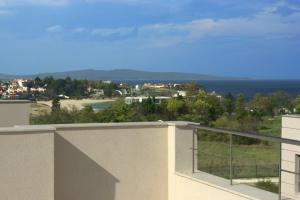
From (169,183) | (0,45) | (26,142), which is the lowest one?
(169,183)

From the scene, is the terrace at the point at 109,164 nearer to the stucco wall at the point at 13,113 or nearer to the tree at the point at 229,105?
the stucco wall at the point at 13,113

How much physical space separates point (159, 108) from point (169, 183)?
1905 centimetres

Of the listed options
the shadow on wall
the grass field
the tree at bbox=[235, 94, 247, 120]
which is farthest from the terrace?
the tree at bbox=[235, 94, 247, 120]

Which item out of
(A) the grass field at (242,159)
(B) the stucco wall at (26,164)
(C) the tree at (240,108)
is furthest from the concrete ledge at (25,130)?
(C) the tree at (240,108)

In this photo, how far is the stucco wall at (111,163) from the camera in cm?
569

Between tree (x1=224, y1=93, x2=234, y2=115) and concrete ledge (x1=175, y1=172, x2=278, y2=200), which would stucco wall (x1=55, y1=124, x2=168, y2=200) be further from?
tree (x1=224, y1=93, x2=234, y2=115)

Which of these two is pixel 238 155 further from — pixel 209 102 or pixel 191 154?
pixel 191 154

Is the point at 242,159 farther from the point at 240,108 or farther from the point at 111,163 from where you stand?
the point at 111,163

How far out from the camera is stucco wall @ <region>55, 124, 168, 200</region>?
18.7 ft

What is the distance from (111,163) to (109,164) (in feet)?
0.09

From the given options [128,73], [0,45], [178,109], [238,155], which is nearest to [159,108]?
[178,109]

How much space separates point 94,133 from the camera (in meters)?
5.80

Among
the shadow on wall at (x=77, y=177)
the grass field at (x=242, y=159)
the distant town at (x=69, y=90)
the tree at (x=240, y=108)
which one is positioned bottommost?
the grass field at (x=242, y=159)

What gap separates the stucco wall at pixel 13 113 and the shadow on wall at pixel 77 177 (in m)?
3.15
